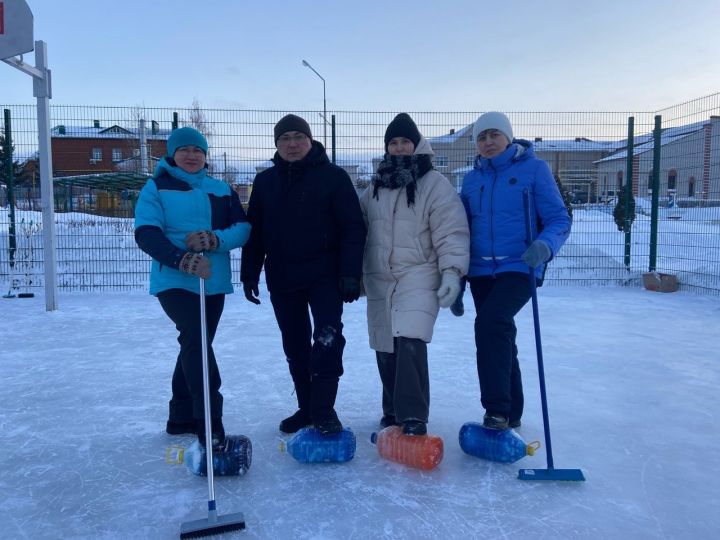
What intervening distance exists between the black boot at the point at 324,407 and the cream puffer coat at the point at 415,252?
1.05 feet

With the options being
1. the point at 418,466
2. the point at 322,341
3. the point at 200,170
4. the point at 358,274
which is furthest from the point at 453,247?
the point at 200,170

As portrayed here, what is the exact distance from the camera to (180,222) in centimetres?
253

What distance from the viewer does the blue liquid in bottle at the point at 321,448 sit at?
255cm

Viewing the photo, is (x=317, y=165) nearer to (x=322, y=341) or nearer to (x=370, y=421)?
(x=322, y=341)

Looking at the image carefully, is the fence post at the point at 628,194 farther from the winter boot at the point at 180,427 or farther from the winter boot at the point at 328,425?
the winter boot at the point at 180,427

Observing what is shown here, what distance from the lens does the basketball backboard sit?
14.3 feet

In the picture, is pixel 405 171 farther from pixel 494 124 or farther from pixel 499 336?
pixel 499 336

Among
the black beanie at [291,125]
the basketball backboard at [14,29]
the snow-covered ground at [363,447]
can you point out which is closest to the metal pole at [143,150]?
the basketball backboard at [14,29]

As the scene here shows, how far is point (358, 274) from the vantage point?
8.59ft

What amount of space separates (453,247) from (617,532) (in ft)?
4.11

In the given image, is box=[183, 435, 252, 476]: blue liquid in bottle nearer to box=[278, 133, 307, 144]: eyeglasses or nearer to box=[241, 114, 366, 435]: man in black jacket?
box=[241, 114, 366, 435]: man in black jacket

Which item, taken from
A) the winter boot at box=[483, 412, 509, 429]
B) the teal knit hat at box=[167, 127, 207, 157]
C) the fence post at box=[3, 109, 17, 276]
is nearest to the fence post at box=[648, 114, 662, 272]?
the winter boot at box=[483, 412, 509, 429]

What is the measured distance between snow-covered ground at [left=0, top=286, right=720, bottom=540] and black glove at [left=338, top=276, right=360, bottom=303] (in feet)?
2.42

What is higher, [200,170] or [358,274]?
[200,170]
